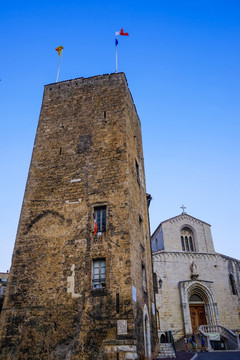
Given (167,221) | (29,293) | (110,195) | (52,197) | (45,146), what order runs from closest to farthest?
1. (29,293)
2. (110,195)
3. (52,197)
4. (45,146)
5. (167,221)

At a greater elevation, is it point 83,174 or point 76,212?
point 83,174

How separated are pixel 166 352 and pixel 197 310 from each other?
14.4 m

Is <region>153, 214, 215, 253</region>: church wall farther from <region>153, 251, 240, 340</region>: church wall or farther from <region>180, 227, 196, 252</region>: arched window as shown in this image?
<region>153, 251, 240, 340</region>: church wall

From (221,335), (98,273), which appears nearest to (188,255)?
(221,335)

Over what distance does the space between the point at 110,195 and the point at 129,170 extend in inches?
67.3

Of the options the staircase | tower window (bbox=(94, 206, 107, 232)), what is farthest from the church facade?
tower window (bbox=(94, 206, 107, 232))

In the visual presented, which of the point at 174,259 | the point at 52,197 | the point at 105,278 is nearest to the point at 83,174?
the point at 52,197

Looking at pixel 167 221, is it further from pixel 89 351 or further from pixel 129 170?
pixel 89 351

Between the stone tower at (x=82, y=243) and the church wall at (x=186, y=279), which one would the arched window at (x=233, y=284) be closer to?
the church wall at (x=186, y=279)

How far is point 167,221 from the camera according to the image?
→ 33.8m

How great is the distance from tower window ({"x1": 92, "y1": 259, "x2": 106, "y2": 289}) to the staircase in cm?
630

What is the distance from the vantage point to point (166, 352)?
15547 mm

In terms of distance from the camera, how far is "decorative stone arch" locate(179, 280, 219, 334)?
27.2 m

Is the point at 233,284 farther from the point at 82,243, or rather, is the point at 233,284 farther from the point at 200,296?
the point at 82,243
